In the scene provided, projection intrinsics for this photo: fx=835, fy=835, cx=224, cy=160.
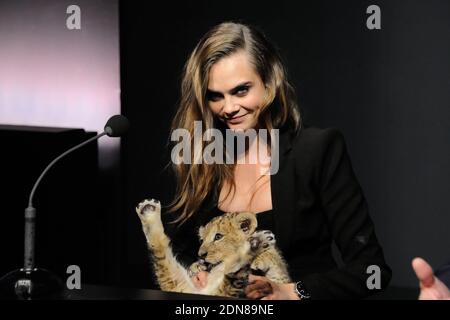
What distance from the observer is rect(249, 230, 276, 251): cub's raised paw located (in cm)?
338

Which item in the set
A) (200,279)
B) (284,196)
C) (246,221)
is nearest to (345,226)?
(284,196)

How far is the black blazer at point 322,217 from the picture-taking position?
3.30m

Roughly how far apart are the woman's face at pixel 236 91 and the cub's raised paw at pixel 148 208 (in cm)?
48

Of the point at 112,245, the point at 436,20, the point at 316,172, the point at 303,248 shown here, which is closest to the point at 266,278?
the point at 303,248

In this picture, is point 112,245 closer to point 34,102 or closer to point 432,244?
point 34,102

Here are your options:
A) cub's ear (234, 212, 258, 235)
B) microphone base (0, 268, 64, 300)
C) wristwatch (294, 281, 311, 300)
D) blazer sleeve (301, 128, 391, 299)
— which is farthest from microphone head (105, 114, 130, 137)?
wristwatch (294, 281, 311, 300)

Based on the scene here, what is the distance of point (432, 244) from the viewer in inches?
128

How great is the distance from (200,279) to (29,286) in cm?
98

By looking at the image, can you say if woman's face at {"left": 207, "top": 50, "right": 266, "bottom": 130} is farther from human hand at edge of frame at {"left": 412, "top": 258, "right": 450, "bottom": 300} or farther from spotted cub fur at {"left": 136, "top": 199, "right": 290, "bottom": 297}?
human hand at edge of frame at {"left": 412, "top": 258, "right": 450, "bottom": 300}

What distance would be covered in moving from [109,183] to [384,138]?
1.21 metres

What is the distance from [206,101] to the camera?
3441 mm

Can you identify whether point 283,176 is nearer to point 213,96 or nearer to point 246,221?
point 246,221

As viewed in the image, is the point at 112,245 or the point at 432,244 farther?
the point at 112,245

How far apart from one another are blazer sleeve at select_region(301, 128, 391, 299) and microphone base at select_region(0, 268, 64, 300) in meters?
1.11
